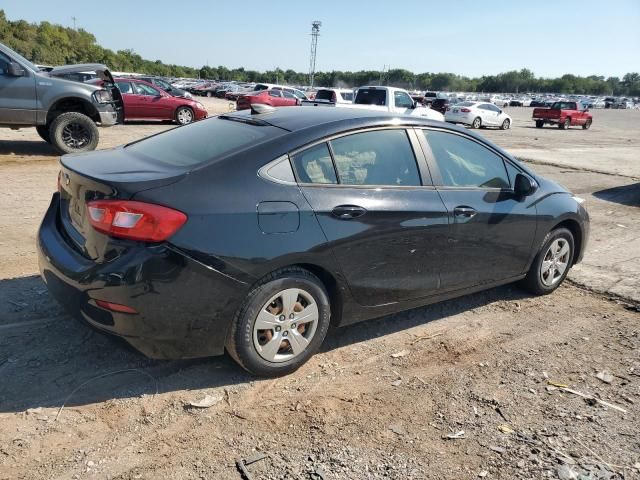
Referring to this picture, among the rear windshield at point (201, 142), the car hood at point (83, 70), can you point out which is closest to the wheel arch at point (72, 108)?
the car hood at point (83, 70)

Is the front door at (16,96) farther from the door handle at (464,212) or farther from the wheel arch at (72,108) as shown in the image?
the door handle at (464,212)

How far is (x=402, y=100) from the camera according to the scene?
19.3 metres

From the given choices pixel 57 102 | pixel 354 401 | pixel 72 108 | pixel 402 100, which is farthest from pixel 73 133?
pixel 402 100

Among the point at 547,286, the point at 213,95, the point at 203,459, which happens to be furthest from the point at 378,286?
the point at 213,95

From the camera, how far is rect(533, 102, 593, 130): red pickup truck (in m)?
31.7

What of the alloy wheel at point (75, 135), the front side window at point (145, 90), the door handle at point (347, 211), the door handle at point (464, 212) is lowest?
the alloy wheel at point (75, 135)

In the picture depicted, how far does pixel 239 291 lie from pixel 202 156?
899 mm

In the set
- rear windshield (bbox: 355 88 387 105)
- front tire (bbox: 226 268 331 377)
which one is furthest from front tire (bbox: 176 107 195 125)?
front tire (bbox: 226 268 331 377)

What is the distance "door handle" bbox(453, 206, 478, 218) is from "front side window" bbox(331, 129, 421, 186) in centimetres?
37

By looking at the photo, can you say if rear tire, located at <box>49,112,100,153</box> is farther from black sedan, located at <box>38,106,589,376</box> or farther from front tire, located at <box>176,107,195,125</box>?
front tire, located at <box>176,107,195,125</box>

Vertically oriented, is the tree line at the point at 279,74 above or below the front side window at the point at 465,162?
above

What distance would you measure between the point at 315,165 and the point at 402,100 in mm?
16730

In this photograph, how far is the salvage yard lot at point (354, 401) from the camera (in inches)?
106

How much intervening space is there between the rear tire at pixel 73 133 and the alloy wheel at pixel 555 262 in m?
8.53
